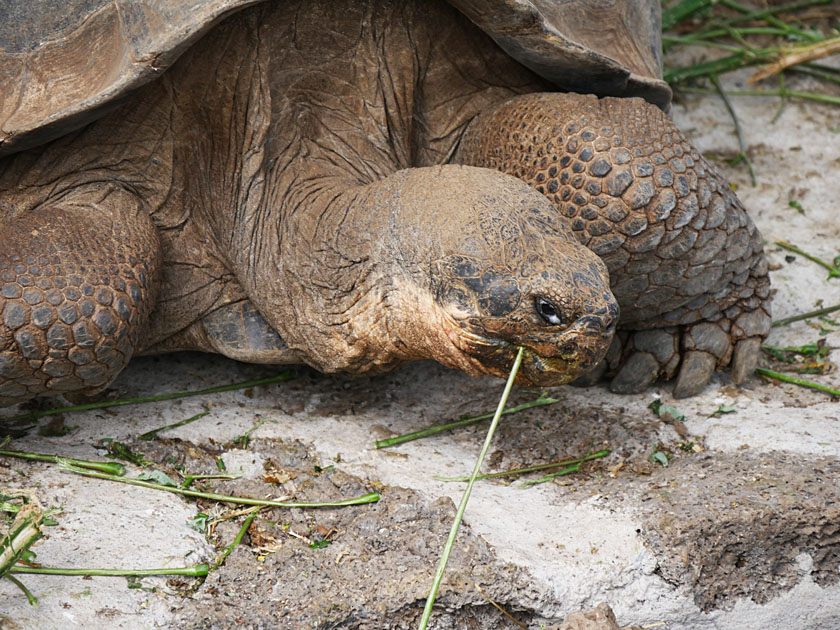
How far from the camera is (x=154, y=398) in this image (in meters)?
3.18

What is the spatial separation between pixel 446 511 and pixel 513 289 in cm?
63

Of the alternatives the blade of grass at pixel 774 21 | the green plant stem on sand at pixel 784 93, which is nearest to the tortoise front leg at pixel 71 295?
the green plant stem on sand at pixel 784 93

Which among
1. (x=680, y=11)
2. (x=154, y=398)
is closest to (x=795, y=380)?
(x=154, y=398)

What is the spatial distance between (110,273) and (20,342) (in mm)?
301

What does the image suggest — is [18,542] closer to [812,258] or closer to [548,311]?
[548,311]

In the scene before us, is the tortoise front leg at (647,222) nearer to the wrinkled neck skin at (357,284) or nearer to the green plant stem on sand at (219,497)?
the wrinkled neck skin at (357,284)

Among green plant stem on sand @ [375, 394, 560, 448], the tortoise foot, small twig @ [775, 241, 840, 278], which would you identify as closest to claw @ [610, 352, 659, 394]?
the tortoise foot

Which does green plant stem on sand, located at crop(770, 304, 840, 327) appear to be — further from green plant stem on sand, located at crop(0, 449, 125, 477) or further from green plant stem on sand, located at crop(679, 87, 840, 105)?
green plant stem on sand, located at crop(0, 449, 125, 477)

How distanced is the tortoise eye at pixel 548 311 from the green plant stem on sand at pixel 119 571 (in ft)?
3.29

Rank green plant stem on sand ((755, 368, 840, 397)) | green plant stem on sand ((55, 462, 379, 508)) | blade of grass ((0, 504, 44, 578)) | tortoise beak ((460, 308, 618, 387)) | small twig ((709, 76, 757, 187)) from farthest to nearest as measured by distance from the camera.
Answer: small twig ((709, 76, 757, 187)) → green plant stem on sand ((755, 368, 840, 397)) → green plant stem on sand ((55, 462, 379, 508)) → tortoise beak ((460, 308, 618, 387)) → blade of grass ((0, 504, 44, 578))

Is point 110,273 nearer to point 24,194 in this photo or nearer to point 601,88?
point 24,194

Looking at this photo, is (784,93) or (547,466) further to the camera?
(784,93)

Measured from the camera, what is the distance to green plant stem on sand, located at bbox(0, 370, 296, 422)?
9.85 feet

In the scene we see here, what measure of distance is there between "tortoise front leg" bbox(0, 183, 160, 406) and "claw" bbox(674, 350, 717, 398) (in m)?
1.77
